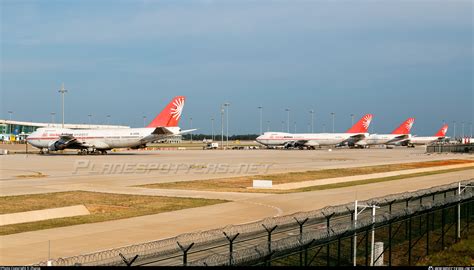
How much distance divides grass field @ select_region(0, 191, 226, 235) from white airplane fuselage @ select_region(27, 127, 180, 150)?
57.9 metres

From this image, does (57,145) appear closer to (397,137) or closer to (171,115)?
(171,115)

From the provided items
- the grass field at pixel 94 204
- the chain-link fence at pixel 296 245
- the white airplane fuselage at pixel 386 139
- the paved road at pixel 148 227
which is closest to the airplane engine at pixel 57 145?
the grass field at pixel 94 204

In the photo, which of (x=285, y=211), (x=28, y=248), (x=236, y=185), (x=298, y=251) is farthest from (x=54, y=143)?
(x=298, y=251)

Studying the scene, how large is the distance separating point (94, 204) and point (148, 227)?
321 inches

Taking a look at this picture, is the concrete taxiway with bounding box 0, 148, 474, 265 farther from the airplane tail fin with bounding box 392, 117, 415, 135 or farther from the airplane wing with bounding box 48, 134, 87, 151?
the airplane tail fin with bounding box 392, 117, 415, 135

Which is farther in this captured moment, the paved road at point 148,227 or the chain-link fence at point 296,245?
the paved road at point 148,227

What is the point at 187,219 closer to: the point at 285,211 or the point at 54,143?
the point at 285,211

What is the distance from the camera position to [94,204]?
30531 millimetres

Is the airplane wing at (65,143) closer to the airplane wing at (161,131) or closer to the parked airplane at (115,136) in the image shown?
the parked airplane at (115,136)

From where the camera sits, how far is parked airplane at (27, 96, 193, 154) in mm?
93500

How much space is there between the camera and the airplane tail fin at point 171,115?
318 ft

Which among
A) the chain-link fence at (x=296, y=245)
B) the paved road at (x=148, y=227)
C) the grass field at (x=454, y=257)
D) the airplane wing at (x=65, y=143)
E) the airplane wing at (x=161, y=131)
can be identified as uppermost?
the airplane wing at (x=161, y=131)

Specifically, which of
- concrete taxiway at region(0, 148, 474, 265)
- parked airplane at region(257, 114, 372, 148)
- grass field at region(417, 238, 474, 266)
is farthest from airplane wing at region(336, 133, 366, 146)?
grass field at region(417, 238, 474, 266)

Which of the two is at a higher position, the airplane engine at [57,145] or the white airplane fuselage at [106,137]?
the white airplane fuselage at [106,137]
